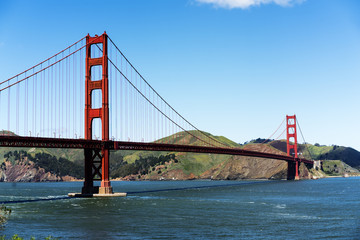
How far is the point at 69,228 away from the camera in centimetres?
3934

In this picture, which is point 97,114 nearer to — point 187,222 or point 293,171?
point 187,222

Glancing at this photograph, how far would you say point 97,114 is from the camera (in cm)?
7650

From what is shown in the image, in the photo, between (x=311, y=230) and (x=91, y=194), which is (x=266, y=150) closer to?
(x=91, y=194)

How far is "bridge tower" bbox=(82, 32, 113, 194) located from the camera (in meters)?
75.2

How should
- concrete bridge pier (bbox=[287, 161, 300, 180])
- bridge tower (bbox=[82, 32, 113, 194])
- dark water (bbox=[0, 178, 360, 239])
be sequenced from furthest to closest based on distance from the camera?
concrete bridge pier (bbox=[287, 161, 300, 180])
bridge tower (bbox=[82, 32, 113, 194])
dark water (bbox=[0, 178, 360, 239])

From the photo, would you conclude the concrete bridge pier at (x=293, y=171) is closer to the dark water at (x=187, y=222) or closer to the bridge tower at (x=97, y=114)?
the bridge tower at (x=97, y=114)

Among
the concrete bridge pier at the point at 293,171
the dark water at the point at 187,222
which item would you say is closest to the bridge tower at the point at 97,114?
the dark water at the point at 187,222

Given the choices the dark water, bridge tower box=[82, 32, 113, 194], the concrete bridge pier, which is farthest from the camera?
the concrete bridge pier

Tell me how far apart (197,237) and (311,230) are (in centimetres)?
997

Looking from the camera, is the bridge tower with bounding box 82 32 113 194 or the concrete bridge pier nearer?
the bridge tower with bounding box 82 32 113 194

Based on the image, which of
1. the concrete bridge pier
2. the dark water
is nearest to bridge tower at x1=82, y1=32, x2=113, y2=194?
the dark water

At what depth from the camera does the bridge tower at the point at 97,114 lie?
2960 inches

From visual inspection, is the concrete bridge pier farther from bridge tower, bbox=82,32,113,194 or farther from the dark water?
the dark water

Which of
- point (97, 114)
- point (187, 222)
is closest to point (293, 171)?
point (97, 114)
